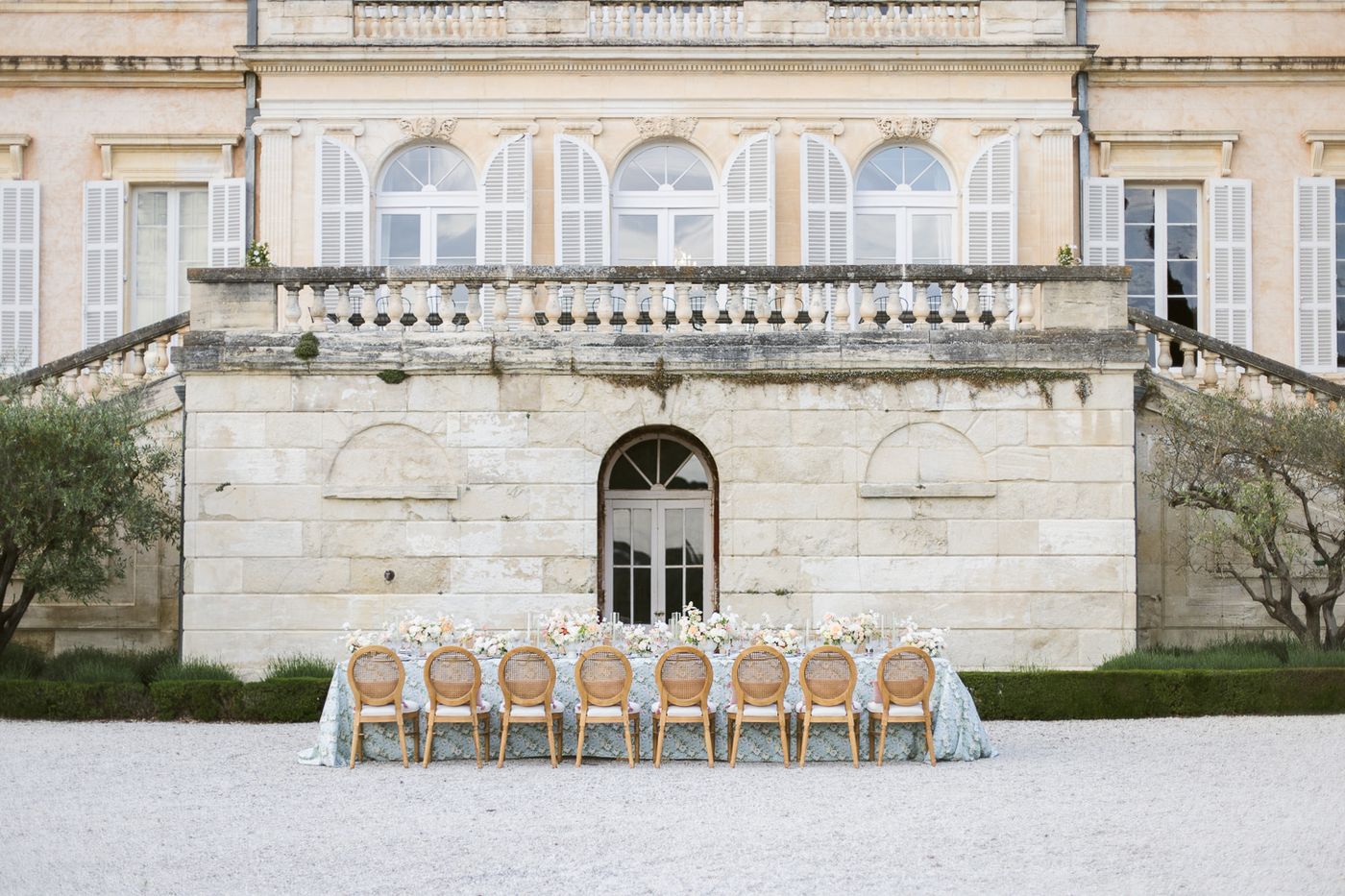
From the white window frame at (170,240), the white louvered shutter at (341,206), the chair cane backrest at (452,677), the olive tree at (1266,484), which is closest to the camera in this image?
the chair cane backrest at (452,677)

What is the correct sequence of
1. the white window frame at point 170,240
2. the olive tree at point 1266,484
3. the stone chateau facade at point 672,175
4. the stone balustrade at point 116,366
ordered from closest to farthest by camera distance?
the olive tree at point 1266,484 < the stone chateau facade at point 672,175 < the stone balustrade at point 116,366 < the white window frame at point 170,240

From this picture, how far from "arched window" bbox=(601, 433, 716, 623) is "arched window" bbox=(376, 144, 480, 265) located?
4732 mm

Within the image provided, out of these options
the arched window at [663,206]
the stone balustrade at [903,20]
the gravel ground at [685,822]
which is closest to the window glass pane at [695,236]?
the arched window at [663,206]

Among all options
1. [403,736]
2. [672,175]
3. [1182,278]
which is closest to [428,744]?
[403,736]

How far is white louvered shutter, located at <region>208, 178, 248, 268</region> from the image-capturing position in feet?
61.0

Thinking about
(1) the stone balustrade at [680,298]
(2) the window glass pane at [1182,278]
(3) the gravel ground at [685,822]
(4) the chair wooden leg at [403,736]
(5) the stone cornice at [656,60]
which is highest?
(5) the stone cornice at [656,60]

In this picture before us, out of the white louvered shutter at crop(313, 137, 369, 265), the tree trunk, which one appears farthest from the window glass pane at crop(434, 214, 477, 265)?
the tree trunk

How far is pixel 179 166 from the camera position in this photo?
1886cm

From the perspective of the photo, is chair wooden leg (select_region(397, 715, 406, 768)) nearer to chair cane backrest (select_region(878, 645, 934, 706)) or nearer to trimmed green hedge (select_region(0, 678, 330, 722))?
trimmed green hedge (select_region(0, 678, 330, 722))

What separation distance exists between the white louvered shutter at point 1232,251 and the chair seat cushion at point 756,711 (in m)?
10.0

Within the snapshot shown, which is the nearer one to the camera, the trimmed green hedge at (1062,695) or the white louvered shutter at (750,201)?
the trimmed green hedge at (1062,695)

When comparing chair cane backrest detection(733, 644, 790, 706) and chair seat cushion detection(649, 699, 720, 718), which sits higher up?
chair cane backrest detection(733, 644, 790, 706)

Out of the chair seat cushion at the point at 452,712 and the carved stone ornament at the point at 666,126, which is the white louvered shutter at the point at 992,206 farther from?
the chair seat cushion at the point at 452,712

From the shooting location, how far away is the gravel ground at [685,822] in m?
7.20
